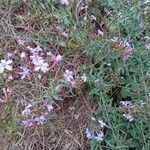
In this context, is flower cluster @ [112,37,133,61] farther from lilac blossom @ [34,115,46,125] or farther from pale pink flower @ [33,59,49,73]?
lilac blossom @ [34,115,46,125]

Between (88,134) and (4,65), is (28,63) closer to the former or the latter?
(4,65)

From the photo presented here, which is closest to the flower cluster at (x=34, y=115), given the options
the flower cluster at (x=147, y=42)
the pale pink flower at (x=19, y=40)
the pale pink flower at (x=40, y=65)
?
the pale pink flower at (x=40, y=65)

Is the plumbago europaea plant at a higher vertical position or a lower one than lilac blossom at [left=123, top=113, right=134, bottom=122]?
higher

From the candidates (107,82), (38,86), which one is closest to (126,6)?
(107,82)

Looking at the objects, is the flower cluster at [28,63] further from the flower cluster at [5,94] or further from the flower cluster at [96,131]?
the flower cluster at [96,131]

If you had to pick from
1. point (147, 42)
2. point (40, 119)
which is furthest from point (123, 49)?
point (40, 119)

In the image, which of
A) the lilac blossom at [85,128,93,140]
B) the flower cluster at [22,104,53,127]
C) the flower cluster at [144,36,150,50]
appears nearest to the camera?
the flower cluster at [22,104,53,127]

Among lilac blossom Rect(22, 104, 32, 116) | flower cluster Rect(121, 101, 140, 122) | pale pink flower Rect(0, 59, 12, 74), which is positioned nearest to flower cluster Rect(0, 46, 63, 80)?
pale pink flower Rect(0, 59, 12, 74)
